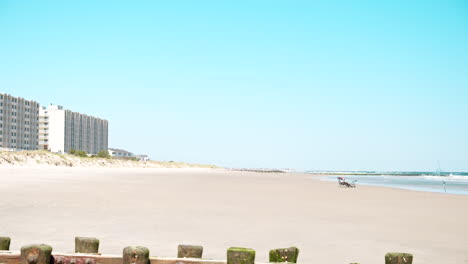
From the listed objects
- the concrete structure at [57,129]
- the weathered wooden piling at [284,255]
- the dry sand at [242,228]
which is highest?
the concrete structure at [57,129]

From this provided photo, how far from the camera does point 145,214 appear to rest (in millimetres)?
15227

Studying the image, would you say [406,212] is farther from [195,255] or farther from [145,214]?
[195,255]

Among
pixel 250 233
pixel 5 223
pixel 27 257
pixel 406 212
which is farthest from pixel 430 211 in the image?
pixel 27 257

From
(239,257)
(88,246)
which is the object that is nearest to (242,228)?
(88,246)

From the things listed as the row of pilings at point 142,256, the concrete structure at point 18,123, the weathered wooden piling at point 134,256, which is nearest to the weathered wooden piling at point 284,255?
the row of pilings at point 142,256

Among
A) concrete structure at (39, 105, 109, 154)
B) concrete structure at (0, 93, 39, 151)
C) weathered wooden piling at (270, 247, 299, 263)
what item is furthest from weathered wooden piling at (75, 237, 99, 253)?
concrete structure at (39, 105, 109, 154)

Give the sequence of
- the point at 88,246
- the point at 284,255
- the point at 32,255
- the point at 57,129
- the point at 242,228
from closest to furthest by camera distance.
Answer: the point at 32,255
the point at 284,255
the point at 88,246
the point at 242,228
the point at 57,129

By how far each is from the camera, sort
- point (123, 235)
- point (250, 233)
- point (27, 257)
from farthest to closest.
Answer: point (250, 233) < point (123, 235) < point (27, 257)

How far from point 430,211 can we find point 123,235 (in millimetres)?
13770

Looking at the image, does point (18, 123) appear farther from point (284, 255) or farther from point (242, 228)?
point (284, 255)

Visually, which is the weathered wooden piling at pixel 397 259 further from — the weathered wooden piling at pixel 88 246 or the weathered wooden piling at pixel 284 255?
→ the weathered wooden piling at pixel 88 246

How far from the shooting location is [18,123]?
15025cm

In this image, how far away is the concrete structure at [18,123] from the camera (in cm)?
14288

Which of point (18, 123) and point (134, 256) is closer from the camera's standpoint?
point (134, 256)
